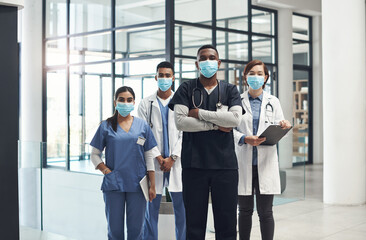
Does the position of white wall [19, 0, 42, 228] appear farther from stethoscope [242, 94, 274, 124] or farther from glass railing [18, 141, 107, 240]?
stethoscope [242, 94, 274, 124]

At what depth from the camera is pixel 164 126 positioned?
4363mm

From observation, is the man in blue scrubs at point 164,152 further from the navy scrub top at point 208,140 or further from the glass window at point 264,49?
the glass window at point 264,49

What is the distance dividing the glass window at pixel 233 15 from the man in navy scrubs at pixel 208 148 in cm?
662

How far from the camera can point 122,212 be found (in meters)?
3.79

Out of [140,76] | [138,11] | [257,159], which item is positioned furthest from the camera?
[138,11]

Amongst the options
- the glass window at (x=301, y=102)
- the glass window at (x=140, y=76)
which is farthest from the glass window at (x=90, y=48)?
the glass window at (x=301, y=102)

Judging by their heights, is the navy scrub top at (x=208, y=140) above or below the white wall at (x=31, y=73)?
below

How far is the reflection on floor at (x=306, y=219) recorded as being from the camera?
17.0 ft

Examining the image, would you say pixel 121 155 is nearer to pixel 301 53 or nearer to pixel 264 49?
pixel 264 49

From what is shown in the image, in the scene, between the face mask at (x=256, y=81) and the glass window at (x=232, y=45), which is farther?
the glass window at (x=232, y=45)

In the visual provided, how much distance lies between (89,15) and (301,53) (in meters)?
5.44

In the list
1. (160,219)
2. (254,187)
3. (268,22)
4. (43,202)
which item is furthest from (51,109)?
(254,187)

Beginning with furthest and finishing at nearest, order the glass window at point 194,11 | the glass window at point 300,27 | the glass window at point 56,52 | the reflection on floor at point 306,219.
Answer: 1. the glass window at point 300,27
2. the glass window at point 56,52
3. the glass window at point 194,11
4. the reflection on floor at point 306,219

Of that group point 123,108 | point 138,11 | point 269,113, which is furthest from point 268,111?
point 138,11
